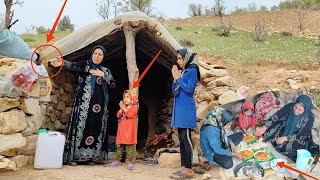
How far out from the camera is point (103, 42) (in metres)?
6.25

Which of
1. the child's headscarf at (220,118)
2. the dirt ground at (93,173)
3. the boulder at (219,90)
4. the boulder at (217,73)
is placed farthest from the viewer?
the boulder at (217,73)

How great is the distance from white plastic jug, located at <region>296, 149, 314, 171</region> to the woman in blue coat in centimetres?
123

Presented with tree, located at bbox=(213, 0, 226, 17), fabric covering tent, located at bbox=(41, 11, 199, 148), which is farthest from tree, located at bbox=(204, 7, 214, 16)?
fabric covering tent, located at bbox=(41, 11, 199, 148)

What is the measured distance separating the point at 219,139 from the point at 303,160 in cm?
101

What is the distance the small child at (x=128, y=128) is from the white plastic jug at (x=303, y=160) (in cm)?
211

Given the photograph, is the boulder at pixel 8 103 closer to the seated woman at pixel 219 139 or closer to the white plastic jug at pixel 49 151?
the white plastic jug at pixel 49 151

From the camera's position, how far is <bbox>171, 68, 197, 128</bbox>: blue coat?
4.41 m

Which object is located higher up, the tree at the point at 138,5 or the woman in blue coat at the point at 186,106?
the tree at the point at 138,5

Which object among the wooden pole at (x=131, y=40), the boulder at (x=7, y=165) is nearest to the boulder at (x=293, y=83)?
the wooden pole at (x=131, y=40)

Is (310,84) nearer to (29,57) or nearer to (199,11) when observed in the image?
(29,57)

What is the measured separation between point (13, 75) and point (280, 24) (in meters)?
19.1

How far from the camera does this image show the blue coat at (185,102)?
441cm

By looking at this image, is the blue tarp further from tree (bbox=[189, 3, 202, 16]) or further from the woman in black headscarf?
tree (bbox=[189, 3, 202, 16])

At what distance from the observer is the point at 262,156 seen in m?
4.61
